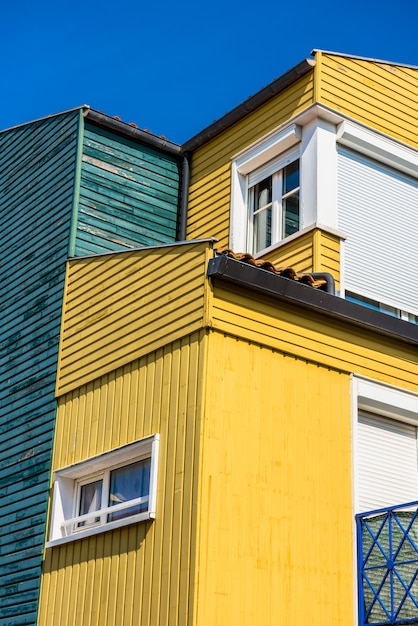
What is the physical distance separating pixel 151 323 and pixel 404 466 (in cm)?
343

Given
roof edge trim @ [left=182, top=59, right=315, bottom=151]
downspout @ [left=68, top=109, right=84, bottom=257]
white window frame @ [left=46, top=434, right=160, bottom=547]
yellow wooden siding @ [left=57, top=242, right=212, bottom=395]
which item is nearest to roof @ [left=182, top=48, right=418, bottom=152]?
roof edge trim @ [left=182, top=59, right=315, bottom=151]

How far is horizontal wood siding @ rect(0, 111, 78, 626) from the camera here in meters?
12.4

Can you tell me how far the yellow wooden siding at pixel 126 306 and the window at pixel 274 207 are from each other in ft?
8.52

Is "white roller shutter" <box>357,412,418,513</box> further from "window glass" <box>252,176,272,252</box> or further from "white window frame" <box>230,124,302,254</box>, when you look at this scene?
"window glass" <box>252,176,272,252</box>

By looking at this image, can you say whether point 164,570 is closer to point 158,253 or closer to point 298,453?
point 298,453

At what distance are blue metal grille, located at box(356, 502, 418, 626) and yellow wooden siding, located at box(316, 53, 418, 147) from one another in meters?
5.87

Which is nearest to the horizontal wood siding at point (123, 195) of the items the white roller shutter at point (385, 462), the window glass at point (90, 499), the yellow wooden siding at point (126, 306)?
the yellow wooden siding at point (126, 306)

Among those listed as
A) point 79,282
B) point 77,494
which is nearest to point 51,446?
point 77,494

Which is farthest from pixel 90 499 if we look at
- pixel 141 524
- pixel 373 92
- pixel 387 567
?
pixel 373 92

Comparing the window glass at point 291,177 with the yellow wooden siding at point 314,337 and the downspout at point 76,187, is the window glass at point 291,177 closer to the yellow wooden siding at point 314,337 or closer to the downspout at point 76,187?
the downspout at point 76,187

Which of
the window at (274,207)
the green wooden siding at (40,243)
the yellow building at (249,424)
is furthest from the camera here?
the window at (274,207)

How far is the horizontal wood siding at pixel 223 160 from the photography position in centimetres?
1412

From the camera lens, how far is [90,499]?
38.8 feet

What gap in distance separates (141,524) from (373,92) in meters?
7.39
